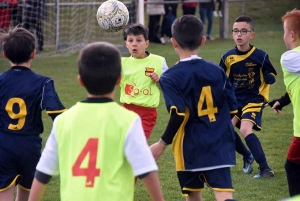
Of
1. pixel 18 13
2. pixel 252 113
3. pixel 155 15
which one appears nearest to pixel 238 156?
pixel 252 113

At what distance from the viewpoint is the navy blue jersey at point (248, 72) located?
683 centimetres

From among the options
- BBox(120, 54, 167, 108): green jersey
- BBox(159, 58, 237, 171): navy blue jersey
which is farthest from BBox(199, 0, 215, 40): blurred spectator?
BBox(159, 58, 237, 171): navy blue jersey

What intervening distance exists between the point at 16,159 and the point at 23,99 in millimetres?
432

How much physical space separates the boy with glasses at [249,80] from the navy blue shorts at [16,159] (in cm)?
266

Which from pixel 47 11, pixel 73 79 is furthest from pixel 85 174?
pixel 47 11

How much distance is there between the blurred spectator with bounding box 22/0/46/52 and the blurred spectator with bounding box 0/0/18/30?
356 millimetres

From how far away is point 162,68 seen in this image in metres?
6.57

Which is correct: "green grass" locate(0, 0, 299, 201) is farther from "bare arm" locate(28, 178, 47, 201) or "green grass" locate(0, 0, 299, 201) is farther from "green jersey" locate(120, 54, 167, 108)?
"bare arm" locate(28, 178, 47, 201)

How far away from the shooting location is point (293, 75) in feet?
16.6

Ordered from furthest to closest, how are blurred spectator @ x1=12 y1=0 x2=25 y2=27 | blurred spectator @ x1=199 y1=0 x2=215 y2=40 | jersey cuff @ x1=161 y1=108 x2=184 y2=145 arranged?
1. blurred spectator @ x1=199 y1=0 x2=215 y2=40
2. blurred spectator @ x1=12 y1=0 x2=25 y2=27
3. jersey cuff @ x1=161 y1=108 x2=184 y2=145

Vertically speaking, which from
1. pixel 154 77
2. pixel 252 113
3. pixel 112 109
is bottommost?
pixel 252 113

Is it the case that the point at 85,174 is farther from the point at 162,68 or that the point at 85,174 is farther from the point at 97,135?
the point at 162,68

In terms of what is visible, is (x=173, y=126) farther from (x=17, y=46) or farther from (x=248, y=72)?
(x=248, y=72)

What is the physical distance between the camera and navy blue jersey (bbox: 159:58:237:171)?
4.43 m
